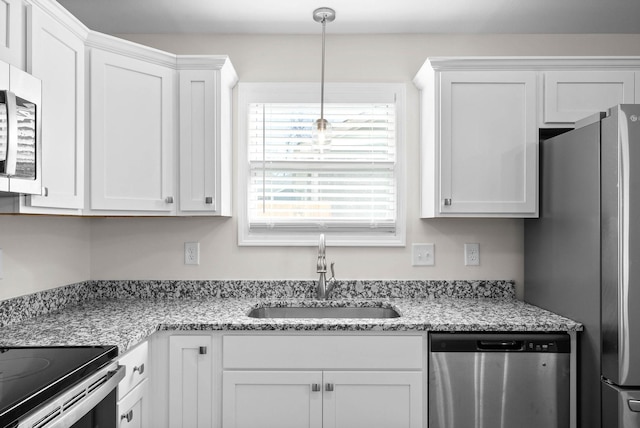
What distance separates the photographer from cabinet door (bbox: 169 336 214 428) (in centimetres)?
206

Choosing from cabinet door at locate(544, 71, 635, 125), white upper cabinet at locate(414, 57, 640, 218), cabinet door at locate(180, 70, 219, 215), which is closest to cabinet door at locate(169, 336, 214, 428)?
cabinet door at locate(180, 70, 219, 215)

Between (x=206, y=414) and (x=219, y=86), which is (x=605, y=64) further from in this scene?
(x=206, y=414)

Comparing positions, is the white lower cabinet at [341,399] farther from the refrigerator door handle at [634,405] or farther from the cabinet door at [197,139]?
the cabinet door at [197,139]

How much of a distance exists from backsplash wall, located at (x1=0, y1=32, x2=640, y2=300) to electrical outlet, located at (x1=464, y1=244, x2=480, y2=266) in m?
0.03

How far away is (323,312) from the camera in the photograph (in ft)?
8.57

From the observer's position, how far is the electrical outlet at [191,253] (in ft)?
8.89

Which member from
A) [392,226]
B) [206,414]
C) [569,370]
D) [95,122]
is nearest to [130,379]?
[206,414]

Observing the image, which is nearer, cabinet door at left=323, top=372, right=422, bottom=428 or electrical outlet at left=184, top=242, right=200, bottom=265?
cabinet door at left=323, top=372, right=422, bottom=428

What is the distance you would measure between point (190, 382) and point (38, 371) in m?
0.78

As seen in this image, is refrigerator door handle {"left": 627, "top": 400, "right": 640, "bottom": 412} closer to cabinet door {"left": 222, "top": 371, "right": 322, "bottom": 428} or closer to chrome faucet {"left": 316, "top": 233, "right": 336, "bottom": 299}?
cabinet door {"left": 222, "top": 371, "right": 322, "bottom": 428}

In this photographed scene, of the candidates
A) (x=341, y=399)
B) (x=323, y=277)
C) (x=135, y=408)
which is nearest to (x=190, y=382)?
(x=135, y=408)

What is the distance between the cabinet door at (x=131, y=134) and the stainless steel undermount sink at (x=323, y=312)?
2.51 feet

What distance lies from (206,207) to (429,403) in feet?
4.44

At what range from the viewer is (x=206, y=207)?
239 cm
